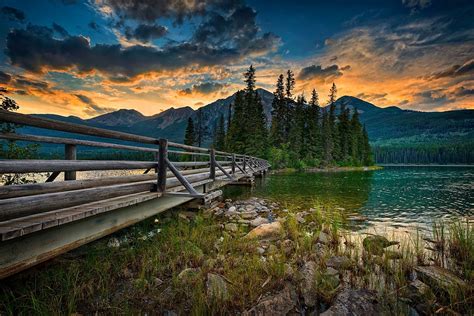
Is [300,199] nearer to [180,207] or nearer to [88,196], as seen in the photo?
[180,207]

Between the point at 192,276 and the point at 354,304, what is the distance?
276cm

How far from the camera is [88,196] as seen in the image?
12.4 ft

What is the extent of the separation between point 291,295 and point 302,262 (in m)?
1.40

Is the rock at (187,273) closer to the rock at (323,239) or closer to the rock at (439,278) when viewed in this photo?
the rock at (323,239)

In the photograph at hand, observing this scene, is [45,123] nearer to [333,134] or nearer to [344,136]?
[333,134]

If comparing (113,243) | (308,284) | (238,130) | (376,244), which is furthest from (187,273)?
(238,130)

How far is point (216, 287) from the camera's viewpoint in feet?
12.7

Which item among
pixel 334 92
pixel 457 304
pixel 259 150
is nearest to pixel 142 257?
pixel 457 304

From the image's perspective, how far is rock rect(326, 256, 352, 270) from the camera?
5.00 meters

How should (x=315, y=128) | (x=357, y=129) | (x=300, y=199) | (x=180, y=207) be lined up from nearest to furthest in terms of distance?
1. (x=180, y=207)
2. (x=300, y=199)
3. (x=315, y=128)
4. (x=357, y=129)

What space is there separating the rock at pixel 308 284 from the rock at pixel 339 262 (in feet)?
1.96

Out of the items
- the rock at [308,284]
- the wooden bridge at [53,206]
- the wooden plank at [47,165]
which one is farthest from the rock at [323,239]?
the wooden plank at [47,165]

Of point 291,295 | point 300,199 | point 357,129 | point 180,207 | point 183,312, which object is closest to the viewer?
point 183,312

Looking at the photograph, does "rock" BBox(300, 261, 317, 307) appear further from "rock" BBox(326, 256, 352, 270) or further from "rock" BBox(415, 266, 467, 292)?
"rock" BBox(415, 266, 467, 292)
